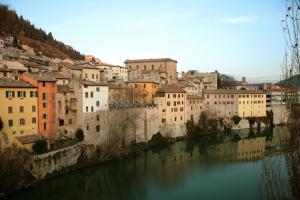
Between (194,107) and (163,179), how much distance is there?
53.7ft

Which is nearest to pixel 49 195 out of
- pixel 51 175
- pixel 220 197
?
pixel 51 175

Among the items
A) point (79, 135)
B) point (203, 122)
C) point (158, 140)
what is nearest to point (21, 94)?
point (79, 135)

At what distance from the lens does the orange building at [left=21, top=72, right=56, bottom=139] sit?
19.5 meters

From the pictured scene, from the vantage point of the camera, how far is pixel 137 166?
2167 cm

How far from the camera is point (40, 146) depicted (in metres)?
18.0

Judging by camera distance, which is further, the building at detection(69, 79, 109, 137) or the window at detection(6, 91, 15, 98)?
the building at detection(69, 79, 109, 137)

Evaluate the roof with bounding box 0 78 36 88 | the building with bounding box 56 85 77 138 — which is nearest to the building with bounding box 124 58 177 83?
the building with bounding box 56 85 77 138

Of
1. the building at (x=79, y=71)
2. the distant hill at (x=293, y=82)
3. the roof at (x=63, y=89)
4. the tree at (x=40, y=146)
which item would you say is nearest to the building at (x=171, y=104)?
the building at (x=79, y=71)

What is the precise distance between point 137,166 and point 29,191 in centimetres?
790

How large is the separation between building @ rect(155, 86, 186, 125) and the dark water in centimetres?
511

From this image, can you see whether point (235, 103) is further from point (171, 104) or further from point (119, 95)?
point (119, 95)

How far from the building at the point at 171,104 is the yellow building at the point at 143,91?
1.66m

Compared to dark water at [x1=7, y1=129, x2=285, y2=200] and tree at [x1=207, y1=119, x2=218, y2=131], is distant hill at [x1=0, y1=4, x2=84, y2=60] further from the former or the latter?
dark water at [x1=7, y1=129, x2=285, y2=200]

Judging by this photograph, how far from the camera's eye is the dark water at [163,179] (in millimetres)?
16328
